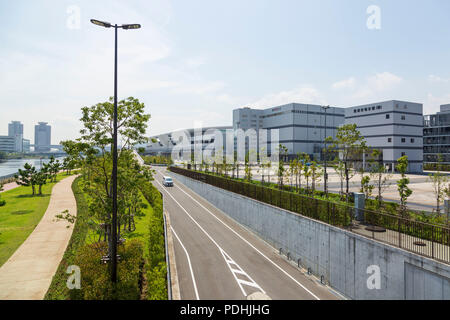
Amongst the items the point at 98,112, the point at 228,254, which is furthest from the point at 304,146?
the point at 98,112

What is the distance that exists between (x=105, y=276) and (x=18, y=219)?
21.3 metres

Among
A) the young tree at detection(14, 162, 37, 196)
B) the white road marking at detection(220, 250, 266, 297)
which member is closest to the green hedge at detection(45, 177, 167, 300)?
the white road marking at detection(220, 250, 266, 297)

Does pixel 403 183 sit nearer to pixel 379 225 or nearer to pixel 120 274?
pixel 379 225

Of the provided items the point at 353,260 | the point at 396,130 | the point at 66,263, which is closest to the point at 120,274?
the point at 66,263

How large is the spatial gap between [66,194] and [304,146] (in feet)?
258

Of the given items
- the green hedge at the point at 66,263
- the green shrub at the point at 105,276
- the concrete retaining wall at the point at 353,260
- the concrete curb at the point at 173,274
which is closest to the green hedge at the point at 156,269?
the green shrub at the point at 105,276

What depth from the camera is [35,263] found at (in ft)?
53.8

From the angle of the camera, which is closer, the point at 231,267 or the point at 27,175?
the point at 231,267

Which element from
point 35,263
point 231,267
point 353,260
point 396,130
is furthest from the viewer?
point 396,130

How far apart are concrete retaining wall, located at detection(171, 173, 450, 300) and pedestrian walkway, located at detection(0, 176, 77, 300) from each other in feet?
48.3

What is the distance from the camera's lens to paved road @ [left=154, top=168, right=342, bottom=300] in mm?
13797

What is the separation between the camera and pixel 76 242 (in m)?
19.6
